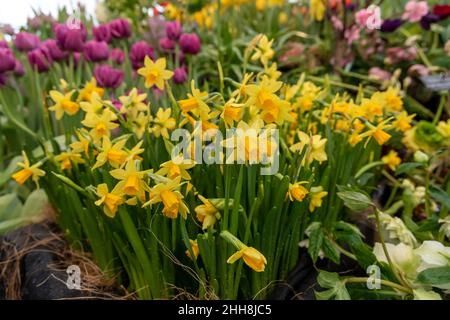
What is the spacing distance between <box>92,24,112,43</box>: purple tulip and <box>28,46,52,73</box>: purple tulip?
15 centimetres

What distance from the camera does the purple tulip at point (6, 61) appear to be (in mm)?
Result: 1334

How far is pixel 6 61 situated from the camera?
135cm

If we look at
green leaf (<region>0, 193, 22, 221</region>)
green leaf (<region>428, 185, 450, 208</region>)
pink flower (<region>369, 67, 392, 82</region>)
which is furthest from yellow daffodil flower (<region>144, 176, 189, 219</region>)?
pink flower (<region>369, 67, 392, 82</region>)

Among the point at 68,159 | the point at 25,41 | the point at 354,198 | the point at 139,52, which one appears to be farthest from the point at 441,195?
the point at 25,41

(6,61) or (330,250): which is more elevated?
(6,61)

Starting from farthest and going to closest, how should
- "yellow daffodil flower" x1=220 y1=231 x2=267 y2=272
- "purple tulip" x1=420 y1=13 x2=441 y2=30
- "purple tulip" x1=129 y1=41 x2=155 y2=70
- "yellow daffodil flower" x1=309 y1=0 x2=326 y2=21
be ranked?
"yellow daffodil flower" x1=309 y1=0 x2=326 y2=21 < "purple tulip" x1=420 y1=13 x2=441 y2=30 < "purple tulip" x1=129 y1=41 x2=155 y2=70 < "yellow daffodil flower" x1=220 y1=231 x2=267 y2=272

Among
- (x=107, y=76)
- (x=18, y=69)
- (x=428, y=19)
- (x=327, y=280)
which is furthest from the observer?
(x=428, y=19)

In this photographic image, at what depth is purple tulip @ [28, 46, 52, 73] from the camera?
143 centimetres

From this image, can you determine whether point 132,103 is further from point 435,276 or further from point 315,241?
point 435,276

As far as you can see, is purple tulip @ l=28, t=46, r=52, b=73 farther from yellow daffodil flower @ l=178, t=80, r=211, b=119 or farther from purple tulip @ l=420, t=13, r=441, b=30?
purple tulip @ l=420, t=13, r=441, b=30

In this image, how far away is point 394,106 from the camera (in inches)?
46.9

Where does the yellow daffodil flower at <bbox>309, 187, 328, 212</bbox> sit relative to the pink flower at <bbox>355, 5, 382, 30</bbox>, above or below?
below

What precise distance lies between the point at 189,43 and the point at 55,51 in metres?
0.35

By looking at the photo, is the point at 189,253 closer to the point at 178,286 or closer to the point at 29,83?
the point at 178,286
